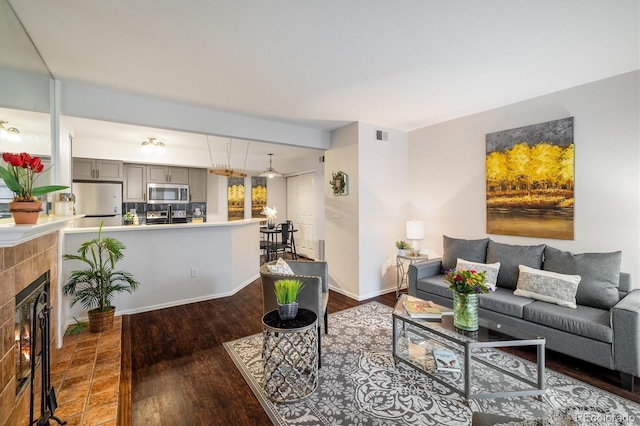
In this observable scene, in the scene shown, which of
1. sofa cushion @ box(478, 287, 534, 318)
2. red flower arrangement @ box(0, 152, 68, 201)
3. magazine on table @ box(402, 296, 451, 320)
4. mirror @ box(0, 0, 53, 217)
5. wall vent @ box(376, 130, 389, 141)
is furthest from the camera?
wall vent @ box(376, 130, 389, 141)

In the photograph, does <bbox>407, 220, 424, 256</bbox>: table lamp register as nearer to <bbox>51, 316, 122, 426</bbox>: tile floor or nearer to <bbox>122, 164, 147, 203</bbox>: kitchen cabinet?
<bbox>51, 316, 122, 426</bbox>: tile floor

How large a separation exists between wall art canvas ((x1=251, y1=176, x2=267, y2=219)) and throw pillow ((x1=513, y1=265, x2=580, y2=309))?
611 centimetres

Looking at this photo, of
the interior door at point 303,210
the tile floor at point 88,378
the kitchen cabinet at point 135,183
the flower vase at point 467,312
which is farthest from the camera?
the interior door at point 303,210

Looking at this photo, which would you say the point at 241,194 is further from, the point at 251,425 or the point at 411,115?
the point at 251,425

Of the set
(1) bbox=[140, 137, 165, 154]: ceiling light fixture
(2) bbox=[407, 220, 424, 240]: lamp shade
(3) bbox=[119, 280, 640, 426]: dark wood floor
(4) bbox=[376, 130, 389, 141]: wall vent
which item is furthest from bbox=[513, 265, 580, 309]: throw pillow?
(1) bbox=[140, 137, 165, 154]: ceiling light fixture

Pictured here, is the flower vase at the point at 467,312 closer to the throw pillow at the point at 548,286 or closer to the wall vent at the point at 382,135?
the throw pillow at the point at 548,286

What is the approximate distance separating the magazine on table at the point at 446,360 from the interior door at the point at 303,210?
4.75 meters

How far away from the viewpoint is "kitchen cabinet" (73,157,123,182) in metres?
5.02

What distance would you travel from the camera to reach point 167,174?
6090 mm

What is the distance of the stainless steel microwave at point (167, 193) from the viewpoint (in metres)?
5.89

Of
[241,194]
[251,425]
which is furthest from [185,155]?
[251,425]

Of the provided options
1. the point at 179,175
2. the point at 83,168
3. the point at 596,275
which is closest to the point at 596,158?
the point at 596,275

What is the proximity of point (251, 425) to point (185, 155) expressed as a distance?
17.5 feet

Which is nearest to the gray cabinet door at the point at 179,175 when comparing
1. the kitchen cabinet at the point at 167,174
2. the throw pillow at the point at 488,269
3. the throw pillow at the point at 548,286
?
the kitchen cabinet at the point at 167,174
